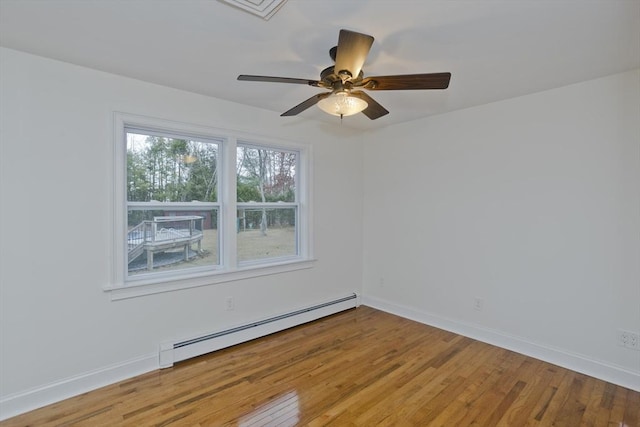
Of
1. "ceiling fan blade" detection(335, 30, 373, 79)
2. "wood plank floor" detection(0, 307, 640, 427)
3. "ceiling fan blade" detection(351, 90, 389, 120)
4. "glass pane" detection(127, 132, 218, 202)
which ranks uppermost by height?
"ceiling fan blade" detection(335, 30, 373, 79)

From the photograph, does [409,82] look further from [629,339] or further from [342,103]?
[629,339]

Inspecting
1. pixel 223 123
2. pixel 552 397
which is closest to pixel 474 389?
pixel 552 397

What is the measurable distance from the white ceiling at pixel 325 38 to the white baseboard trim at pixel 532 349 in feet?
7.57

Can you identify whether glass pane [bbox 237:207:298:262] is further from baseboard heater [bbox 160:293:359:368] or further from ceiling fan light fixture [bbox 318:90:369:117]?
ceiling fan light fixture [bbox 318:90:369:117]

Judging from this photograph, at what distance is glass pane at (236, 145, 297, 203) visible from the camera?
10.9 ft

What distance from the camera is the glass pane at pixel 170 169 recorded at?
2.64m

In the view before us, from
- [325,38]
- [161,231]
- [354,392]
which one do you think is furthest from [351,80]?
[354,392]

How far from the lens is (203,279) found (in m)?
2.90

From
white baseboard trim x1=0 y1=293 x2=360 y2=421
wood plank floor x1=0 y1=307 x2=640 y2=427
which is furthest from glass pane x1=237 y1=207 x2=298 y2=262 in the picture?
wood plank floor x1=0 y1=307 x2=640 y2=427

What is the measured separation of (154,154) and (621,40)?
11.4 feet

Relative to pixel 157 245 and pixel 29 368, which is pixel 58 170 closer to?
pixel 157 245

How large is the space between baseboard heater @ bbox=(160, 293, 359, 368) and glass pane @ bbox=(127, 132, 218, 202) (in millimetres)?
1283

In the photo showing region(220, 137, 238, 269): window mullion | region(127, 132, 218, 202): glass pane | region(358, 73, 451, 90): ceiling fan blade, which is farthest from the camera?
region(220, 137, 238, 269): window mullion

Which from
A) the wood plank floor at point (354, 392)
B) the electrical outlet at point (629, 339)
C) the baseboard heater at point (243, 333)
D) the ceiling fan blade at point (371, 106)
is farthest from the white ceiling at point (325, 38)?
the wood plank floor at point (354, 392)
